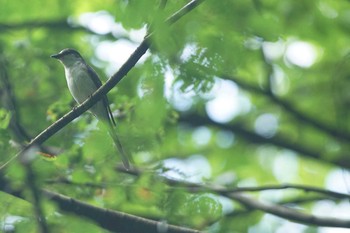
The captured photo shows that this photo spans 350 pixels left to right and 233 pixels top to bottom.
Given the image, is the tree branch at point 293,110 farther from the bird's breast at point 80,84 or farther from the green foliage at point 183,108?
the bird's breast at point 80,84

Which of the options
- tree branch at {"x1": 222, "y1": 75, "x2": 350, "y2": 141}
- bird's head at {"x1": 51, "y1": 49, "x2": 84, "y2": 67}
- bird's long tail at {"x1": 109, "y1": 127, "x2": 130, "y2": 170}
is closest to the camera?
bird's long tail at {"x1": 109, "y1": 127, "x2": 130, "y2": 170}

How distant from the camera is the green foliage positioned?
4168mm

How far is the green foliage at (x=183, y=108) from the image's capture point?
Result: 417 centimetres

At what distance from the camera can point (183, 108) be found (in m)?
7.11

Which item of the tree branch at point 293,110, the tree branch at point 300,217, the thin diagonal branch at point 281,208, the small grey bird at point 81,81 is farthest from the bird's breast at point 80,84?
the tree branch at point 293,110

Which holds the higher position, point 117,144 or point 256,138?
point 117,144

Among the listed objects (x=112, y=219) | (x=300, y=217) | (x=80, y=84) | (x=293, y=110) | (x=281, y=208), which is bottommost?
(x=293, y=110)

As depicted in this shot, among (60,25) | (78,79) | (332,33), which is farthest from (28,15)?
(332,33)

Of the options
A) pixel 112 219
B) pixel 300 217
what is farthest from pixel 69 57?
pixel 300 217

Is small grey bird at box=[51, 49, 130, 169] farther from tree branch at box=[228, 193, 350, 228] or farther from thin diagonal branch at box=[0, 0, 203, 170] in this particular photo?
tree branch at box=[228, 193, 350, 228]

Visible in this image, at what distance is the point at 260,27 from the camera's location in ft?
16.2

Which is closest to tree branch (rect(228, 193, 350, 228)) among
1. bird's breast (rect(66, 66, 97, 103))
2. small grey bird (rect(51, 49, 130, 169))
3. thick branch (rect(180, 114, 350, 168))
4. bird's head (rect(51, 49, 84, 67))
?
small grey bird (rect(51, 49, 130, 169))

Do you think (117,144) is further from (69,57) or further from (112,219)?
(69,57)

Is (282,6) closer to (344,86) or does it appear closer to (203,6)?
(344,86)
